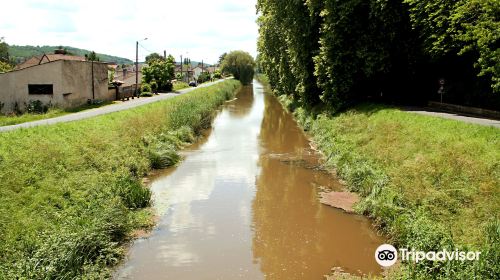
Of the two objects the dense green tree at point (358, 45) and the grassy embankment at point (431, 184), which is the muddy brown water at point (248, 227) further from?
the dense green tree at point (358, 45)

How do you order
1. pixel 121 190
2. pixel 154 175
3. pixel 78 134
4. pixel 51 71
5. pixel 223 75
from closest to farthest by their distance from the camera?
pixel 121 190 → pixel 78 134 → pixel 154 175 → pixel 51 71 → pixel 223 75

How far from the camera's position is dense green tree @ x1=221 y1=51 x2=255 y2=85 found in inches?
4414

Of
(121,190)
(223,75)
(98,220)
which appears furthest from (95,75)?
(223,75)

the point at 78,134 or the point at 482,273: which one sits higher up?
the point at 78,134

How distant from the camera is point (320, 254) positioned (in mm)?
12344

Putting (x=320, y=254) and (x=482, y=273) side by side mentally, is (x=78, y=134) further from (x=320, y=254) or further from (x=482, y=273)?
(x=482, y=273)

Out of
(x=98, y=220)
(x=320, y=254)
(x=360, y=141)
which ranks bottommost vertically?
(x=320, y=254)

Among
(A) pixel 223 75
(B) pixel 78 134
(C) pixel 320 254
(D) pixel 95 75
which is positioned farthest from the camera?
(A) pixel 223 75

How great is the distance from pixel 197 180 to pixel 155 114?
1115cm

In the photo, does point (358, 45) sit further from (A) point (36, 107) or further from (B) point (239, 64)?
(B) point (239, 64)

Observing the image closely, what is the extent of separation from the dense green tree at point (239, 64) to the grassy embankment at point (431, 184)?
9235 cm

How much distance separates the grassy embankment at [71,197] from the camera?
10180mm

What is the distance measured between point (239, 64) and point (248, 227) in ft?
330

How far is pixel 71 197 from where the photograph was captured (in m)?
13.7
